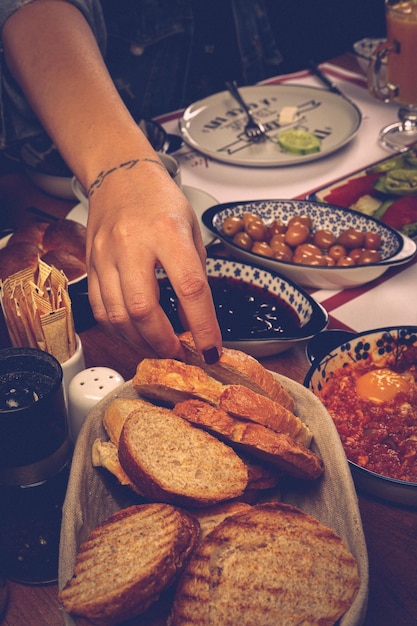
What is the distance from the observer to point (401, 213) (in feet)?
5.69

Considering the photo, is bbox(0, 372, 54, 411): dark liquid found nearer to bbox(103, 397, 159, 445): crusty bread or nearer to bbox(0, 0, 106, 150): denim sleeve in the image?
bbox(103, 397, 159, 445): crusty bread

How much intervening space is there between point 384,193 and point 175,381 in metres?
1.06

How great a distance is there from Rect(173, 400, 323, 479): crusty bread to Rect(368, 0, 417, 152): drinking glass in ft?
4.62

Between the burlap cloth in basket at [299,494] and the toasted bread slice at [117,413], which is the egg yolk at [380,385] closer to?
the burlap cloth in basket at [299,494]

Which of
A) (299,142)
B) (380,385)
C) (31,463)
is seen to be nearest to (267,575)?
(31,463)

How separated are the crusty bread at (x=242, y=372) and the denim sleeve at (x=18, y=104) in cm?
94

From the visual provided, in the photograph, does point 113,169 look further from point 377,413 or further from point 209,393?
point 377,413

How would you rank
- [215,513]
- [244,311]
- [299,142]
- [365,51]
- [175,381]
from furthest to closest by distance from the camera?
[365,51], [299,142], [244,311], [175,381], [215,513]

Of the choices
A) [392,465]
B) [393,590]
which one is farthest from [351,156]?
[393,590]

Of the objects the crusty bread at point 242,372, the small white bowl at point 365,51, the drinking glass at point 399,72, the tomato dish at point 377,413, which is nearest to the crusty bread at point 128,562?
the crusty bread at point 242,372

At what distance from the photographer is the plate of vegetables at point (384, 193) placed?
1.74 meters

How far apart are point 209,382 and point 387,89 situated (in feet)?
5.06

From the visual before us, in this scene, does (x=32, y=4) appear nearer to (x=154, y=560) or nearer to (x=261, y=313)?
(x=261, y=313)

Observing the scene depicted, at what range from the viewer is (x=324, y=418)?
99 cm
